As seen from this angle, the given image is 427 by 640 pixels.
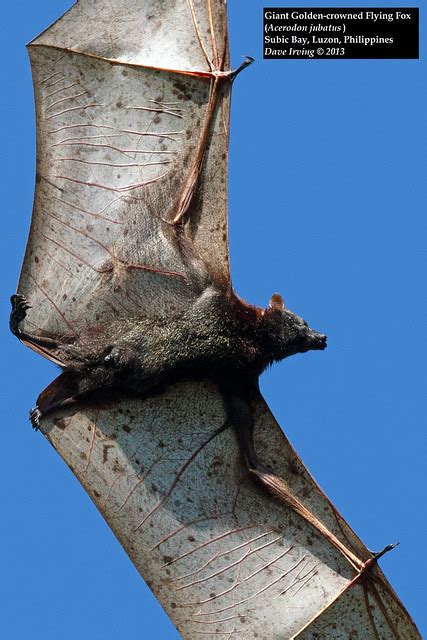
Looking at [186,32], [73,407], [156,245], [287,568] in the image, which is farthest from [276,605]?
[186,32]

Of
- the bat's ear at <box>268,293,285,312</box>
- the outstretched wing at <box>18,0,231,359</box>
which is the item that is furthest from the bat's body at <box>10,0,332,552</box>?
the bat's ear at <box>268,293,285,312</box>

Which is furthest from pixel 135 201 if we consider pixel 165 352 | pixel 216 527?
pixel 216 527

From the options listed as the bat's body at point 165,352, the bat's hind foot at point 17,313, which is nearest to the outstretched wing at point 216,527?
the bat's body at point 165,352

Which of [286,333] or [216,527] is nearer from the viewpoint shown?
[216,527]

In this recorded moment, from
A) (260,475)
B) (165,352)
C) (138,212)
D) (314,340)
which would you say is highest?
(138,212)

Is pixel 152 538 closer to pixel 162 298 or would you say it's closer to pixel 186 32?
pixel 162 298

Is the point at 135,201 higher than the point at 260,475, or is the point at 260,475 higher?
the point at 135,201

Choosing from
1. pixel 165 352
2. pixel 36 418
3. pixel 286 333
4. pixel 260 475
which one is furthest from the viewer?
pixel 286 333

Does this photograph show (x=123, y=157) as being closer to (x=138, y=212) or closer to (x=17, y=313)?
(x=138, y=212)

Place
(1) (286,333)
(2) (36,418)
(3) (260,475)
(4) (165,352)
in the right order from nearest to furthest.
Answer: (4) (165,352) → (2) (36,418) → (3) (260,475) → (1) (286,333)
